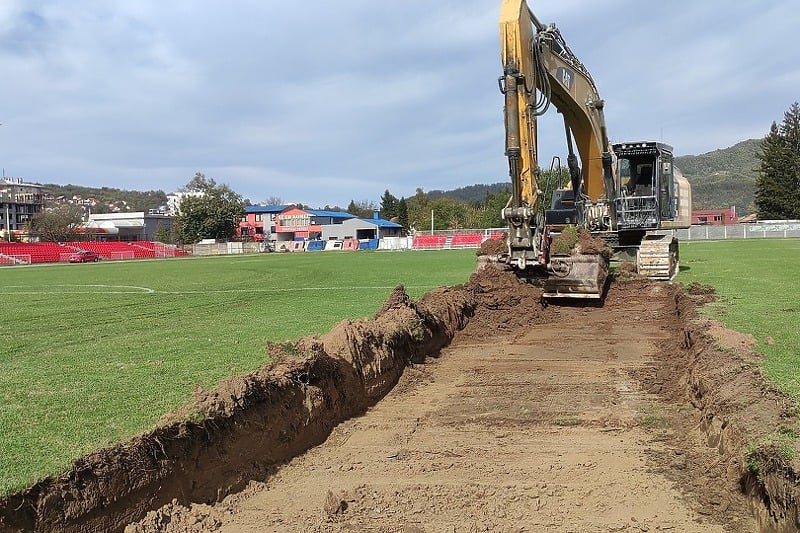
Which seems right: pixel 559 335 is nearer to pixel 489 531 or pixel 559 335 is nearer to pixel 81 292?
pixel 489 531

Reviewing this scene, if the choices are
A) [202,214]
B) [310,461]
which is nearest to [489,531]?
[310,461]

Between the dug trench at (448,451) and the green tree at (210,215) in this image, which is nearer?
the dug trench at (448,451)

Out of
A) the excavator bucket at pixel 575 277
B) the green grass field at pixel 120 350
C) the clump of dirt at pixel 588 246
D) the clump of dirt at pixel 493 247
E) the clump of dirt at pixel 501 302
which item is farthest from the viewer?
the clump of dirt at pixel 493 247

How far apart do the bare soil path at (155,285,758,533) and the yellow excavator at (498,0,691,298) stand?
136 inches

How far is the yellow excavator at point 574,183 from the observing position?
11383 mm

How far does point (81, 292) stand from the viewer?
2031cm

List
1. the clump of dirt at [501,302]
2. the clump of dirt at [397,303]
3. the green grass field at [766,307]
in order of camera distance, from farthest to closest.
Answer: the clump of dirt at [501,302] < the clump of dirt at [397,303] < the green grass field at [766,307]

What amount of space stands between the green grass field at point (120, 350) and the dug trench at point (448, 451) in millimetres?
443

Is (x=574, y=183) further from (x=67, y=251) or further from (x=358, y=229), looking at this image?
(x=358, y=229)

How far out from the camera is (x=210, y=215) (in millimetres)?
91312

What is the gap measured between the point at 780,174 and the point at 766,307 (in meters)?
74.4

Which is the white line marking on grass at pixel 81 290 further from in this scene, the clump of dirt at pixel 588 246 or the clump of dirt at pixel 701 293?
the clump of dirt at pixel 701 293

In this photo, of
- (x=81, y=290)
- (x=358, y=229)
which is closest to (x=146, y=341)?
(x=81, y=290)

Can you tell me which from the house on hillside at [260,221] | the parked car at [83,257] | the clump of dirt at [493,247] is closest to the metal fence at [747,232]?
the clump of dirt at [493,247]
